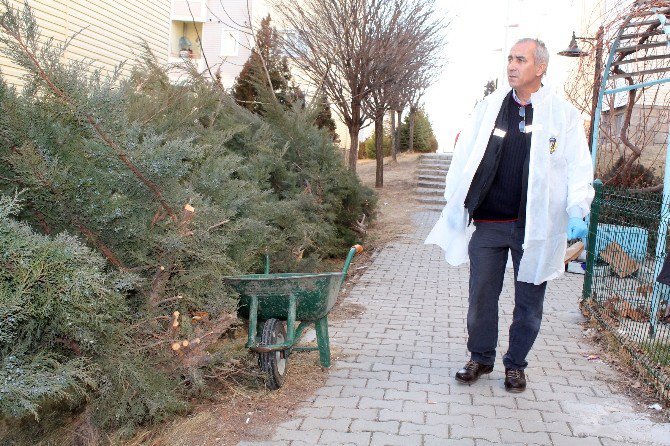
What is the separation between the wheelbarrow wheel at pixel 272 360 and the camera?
4434 mm

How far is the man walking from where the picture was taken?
4.41 meters

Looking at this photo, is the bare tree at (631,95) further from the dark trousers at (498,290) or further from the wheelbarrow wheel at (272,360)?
the wheelbarrow wheel at (272,360)

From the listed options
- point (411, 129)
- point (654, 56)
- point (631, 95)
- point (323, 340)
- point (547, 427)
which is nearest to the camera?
point (547, 427)

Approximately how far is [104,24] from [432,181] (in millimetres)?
10030

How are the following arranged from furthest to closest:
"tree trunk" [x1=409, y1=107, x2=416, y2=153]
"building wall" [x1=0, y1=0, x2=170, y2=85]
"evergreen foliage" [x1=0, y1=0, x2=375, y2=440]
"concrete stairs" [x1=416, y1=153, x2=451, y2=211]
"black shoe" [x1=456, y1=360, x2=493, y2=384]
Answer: "tree trunk" [x1=409, y1=107, x2=416, y2=153]
"concrete stairs" [x1=416, y1=153, x2=451, y2=211]
"building wall" [x1=0, y1=0, x2=170, y2=85]
"black shoe" [x1=456, y1=360, x2=493, y2=384]
"evergreen foliage" [x1=0, y1=0, x2=375, y2=440]

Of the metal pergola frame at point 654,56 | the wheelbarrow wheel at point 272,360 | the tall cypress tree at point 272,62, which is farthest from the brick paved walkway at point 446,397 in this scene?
the tall cypress tree at point 272,62

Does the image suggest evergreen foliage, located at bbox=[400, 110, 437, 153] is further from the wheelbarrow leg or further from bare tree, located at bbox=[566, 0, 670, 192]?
the wheelbarrow leg

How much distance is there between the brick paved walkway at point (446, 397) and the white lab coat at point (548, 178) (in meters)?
0.81

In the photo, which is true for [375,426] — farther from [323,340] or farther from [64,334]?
[64,334]

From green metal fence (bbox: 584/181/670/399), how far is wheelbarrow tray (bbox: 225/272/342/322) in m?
2.27

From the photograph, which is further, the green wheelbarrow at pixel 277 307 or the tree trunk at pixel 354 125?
the tree trunk at pixel 354 125

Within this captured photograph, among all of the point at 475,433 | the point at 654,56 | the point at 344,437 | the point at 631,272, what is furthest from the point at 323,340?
the point at 654,56

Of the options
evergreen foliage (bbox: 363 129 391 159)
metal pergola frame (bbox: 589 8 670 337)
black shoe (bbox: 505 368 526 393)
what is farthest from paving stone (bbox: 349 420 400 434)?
evergreen foliage (bbox: 363 129 391 159)

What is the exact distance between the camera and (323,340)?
194 inches
